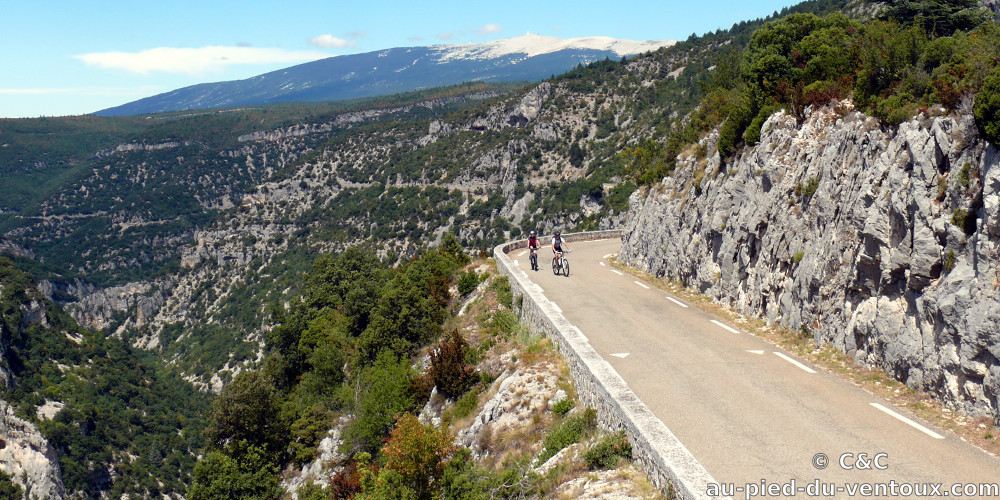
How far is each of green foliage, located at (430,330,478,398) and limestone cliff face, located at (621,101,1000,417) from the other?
7.86m

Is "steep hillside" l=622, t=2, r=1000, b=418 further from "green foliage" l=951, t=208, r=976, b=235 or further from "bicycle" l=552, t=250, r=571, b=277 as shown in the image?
"bicycle" l=552, t=250, r=571, b=277

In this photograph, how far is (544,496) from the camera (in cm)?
898

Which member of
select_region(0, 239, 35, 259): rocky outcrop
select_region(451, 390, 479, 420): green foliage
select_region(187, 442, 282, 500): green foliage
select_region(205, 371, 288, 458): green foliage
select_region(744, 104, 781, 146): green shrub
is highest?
select_region(744, 104, 781, 146): green shrub

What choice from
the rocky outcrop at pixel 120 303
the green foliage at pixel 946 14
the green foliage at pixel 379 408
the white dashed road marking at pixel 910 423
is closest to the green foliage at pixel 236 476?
the green foliage at pixel 379 408

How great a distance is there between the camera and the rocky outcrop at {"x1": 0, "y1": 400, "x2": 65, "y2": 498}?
52.8m

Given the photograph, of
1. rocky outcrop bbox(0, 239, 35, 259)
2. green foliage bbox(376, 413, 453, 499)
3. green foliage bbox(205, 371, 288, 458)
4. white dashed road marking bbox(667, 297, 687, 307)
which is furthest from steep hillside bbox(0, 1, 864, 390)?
green foliage bbox(376, 413, 453, 499)

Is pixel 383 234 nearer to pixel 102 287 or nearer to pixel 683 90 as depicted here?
pixel 683 90

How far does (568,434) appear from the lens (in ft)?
34.9

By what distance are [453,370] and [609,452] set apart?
8.58 metres

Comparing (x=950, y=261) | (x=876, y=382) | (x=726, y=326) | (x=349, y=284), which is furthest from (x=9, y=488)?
(x=950, y=261)

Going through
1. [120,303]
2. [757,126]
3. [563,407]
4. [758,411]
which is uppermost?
[757,126]

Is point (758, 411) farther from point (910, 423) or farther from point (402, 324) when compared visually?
point (402, 324)

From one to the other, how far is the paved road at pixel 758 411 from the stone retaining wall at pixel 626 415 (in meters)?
0.47

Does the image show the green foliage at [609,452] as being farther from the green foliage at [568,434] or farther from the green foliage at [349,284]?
the green foliage at [349,284]
